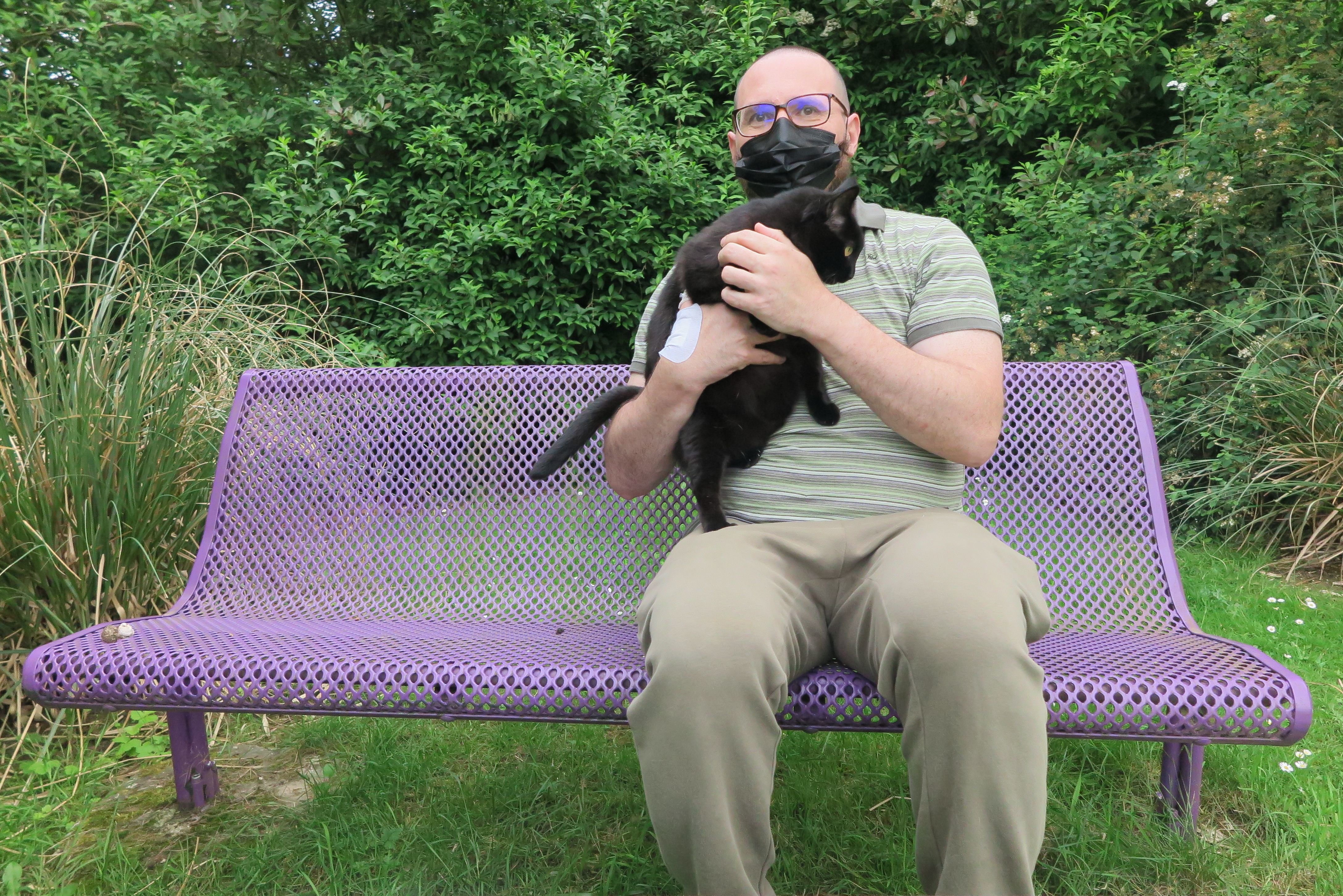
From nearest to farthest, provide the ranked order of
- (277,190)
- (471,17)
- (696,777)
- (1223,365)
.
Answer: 1. (696,777)
2. (1223,365)
3. (277,190)
4. (471,17)

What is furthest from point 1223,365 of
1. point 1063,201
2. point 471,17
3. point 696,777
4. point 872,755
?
point 471,17

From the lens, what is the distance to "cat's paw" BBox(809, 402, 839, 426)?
1784 mm

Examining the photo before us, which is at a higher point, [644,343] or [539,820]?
[644,343]

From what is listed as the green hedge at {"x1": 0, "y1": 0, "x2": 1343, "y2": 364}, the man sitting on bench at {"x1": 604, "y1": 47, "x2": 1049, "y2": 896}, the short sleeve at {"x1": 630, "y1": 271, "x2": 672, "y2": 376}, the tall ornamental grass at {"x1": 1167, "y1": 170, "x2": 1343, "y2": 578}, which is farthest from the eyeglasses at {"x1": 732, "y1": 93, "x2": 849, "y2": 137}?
the green hedge at {"x1": 0, "y1": 0, "x2": 1343, "y2": 364}

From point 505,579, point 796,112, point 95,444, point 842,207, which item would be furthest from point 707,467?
point 95,444

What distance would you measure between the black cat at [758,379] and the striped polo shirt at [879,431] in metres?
0.03

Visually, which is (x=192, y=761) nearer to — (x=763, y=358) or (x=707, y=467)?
(x=707, y=467)

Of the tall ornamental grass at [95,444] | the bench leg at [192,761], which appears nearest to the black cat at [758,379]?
the bench leg at [192,761]

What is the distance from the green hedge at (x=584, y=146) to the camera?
4082 mm

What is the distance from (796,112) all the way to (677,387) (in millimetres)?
736

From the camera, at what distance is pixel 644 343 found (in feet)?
6.85

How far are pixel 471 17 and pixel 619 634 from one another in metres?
4.06

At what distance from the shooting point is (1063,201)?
15.5 ft

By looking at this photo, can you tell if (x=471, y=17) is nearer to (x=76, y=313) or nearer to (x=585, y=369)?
(x=76, y=313)
